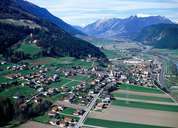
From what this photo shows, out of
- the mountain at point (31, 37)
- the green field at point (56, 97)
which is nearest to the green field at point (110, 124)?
the green field at point (56, 97)

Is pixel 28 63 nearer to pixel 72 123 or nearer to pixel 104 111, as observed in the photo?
pixel 104 111

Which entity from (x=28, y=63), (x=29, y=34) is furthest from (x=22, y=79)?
(x=29, y=34)

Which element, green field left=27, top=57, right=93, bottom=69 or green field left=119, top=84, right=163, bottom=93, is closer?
green field left=119, top=84, right=163, bottom=93

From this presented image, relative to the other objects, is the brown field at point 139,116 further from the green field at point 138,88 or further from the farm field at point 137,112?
the green field at point 138,88

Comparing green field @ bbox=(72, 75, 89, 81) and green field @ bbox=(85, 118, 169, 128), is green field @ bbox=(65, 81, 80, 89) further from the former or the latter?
green field @ bbox=(85, 118, 169, 128)

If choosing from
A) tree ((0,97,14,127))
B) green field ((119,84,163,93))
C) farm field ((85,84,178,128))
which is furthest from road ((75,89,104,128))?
tree ((0,97,14,127))

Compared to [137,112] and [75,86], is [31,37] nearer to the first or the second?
[75,86]
